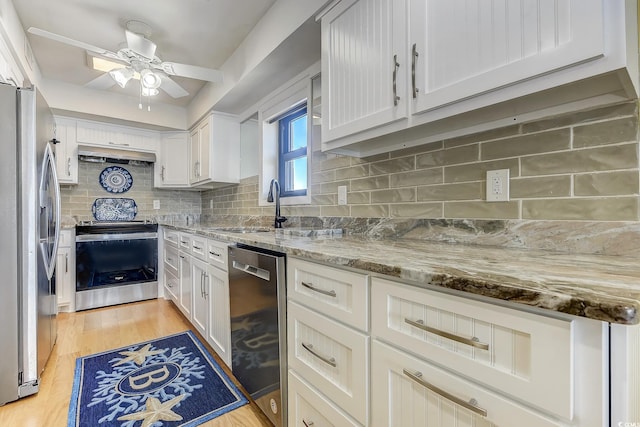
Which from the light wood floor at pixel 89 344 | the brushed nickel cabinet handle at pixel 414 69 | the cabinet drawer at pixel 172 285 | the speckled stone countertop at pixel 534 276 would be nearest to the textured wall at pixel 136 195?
the cabinet drawer at pixel 172 285

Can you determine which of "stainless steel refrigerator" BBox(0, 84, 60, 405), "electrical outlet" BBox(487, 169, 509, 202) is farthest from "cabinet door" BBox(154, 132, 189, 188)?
"electrical outlet" BBox(487, 169, 509, 202)

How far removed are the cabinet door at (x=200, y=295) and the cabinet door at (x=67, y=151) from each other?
7.09ft

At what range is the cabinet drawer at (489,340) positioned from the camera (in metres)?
0.51

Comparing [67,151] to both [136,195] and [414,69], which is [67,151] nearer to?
[136,195]

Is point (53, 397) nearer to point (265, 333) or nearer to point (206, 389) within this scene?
point (206, 389)

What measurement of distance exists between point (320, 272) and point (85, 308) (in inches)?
131

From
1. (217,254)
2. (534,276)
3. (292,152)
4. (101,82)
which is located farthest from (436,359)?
(101,82)

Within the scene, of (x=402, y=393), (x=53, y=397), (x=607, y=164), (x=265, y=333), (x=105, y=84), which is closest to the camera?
(x=402, y=393)

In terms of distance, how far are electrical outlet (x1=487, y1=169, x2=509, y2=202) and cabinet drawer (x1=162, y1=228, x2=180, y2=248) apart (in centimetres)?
263

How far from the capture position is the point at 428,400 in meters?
0.71

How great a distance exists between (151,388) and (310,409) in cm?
114

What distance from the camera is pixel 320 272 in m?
1.06

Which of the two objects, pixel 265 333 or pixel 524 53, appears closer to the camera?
pixel 524 53

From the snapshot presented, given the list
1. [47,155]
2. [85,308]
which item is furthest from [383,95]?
[85,308]
